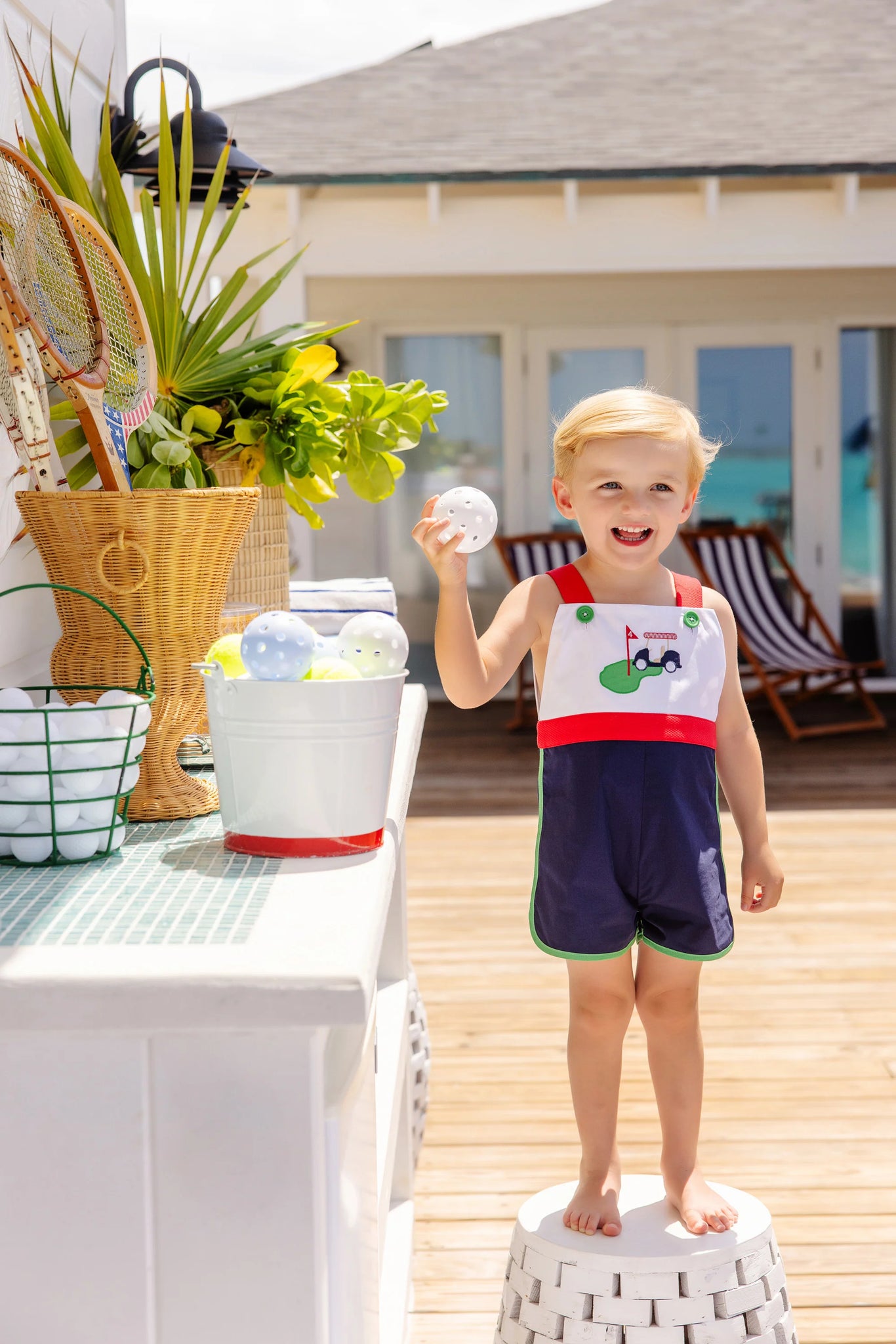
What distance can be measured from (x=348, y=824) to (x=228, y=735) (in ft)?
0.40

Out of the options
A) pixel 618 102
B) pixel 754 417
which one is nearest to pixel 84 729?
pixel 618 102

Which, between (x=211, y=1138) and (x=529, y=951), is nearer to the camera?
(x=211, y=1138)

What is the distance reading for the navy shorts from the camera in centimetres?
157

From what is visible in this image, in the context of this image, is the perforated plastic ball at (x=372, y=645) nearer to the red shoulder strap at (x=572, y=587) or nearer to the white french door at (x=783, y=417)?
the red shoulder strap at (x=572, y=587)

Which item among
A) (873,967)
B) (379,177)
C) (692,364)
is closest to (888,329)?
(692,364)

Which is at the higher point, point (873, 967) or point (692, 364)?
point (692, 364)

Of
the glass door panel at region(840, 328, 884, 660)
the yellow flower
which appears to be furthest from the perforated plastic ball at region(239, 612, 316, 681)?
the glass door panel at region(840, 328, 884, 660)

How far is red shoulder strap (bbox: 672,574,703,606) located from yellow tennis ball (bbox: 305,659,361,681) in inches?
26.9

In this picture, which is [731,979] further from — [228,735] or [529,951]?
[228,735]

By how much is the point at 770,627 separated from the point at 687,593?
18.5 feet

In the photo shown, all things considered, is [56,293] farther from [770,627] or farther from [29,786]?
[770,627]

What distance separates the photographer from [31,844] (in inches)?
43.9

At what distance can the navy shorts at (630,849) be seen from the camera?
1.57 metres

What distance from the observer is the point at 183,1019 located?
0.85m
